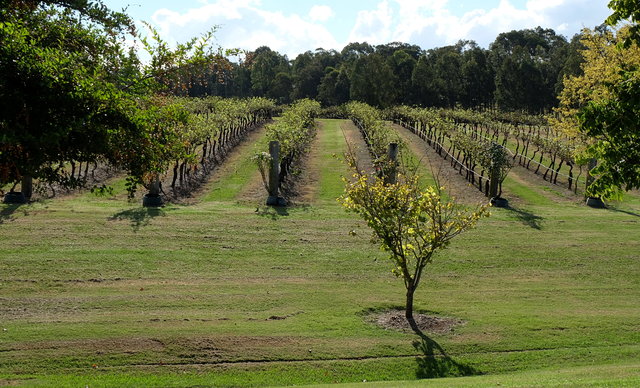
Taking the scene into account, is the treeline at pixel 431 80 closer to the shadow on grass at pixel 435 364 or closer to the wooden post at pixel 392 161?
the wooden post at pixel 392 161

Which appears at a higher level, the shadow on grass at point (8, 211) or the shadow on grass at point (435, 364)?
the shadow on grass at point (8, 211)

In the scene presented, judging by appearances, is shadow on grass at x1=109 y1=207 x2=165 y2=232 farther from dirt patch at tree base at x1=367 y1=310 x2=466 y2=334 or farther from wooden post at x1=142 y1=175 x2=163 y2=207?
dirt patch at tree base at x1=367 y1=310 x2=466 y2=334

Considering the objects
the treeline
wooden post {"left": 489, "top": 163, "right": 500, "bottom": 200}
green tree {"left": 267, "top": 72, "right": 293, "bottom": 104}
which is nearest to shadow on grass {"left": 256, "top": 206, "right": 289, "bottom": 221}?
wooden post {"left": 489, "top": 163, "right": 500, "bottom": 200}

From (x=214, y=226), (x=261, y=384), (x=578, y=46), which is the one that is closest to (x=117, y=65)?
(x=261, y=384)

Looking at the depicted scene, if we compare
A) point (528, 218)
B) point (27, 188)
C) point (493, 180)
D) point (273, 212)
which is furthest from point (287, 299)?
point (493, 180)

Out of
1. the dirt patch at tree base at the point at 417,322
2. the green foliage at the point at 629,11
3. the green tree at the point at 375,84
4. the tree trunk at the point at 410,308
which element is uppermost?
the green tree at the point at 375,84

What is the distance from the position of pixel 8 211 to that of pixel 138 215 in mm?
4178

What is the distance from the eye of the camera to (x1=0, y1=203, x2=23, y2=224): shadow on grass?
60.6ft

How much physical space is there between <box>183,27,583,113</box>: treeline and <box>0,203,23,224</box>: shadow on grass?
4332 centimetres

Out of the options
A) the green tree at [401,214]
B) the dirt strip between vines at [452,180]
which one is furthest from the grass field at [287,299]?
the dirt strip between vines at [452,180]

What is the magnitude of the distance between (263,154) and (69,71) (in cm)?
1551

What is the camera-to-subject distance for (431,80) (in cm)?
8681

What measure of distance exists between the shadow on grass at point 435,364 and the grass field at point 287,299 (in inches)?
1.8

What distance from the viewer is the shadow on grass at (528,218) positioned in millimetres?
21072
